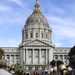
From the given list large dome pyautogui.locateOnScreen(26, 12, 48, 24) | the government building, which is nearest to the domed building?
the government building

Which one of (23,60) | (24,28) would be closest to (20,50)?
(23,60)

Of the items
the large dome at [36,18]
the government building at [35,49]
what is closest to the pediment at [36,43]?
the government building at [35,49]

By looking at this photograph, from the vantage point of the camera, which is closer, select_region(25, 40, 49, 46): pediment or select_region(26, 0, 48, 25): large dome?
select_region(25, 40, 49, 46): pediment

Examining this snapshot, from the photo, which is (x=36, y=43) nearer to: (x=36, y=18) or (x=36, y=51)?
(x=36, y=51)

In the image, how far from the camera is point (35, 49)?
5935 inches

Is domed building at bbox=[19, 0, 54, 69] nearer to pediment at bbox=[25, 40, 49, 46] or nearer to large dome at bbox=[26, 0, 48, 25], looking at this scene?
pediment at bbox=[25, 40, 49, 46]

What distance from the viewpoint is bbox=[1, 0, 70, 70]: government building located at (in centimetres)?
15000

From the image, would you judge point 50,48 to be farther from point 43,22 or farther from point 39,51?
point 43,22

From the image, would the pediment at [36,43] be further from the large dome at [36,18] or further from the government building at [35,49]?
the large dome at [36,18]

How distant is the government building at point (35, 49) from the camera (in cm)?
15000

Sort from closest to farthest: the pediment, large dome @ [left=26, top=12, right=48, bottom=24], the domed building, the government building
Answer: the domed building → the government building → the pediment → large dome @ [left=26, top=12, right=48, bottom=24]

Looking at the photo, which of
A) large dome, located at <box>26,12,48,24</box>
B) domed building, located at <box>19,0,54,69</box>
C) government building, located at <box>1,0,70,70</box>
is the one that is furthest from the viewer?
large dome, located at <box>26,12,48,24</box>

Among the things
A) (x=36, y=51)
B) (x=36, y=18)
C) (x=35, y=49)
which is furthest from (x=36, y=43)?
(x=36, y=18)

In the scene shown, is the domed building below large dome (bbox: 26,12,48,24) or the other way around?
below
